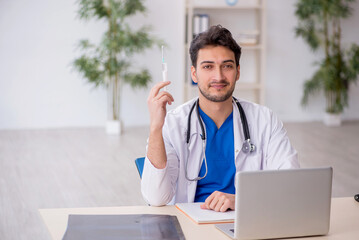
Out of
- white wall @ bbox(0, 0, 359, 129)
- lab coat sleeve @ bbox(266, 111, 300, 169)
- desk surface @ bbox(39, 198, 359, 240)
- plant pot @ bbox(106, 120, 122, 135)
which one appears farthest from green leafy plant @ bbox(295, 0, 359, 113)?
desk surface @ bbox(39, 198, 359, 240)

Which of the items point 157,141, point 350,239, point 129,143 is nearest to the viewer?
point 350,239

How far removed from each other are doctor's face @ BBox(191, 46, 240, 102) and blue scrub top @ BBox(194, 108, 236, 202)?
190 mm

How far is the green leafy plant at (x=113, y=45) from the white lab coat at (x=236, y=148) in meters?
4.17

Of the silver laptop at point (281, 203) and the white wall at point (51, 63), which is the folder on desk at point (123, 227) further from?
the white wall at point (51, 63)

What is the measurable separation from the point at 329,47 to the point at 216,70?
589cm

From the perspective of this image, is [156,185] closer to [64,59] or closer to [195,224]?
[195,224]

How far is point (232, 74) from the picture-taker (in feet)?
7.73

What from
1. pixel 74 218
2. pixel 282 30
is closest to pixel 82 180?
pixel 74 218

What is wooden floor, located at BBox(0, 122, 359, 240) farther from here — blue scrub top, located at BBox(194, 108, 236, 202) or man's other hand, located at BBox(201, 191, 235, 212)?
man's other hand, located at BBox(201, 191, 235, 212)

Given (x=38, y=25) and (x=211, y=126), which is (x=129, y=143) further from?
Result: (x=211, y=126)

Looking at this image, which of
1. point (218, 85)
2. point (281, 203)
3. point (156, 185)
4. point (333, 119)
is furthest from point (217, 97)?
point (333, 119)

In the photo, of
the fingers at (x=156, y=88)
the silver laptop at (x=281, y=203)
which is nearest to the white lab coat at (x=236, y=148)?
the fingers at (x=156, y=88)

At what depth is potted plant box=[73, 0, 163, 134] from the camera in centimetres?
648

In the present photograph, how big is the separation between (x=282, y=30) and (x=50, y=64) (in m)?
3.11
